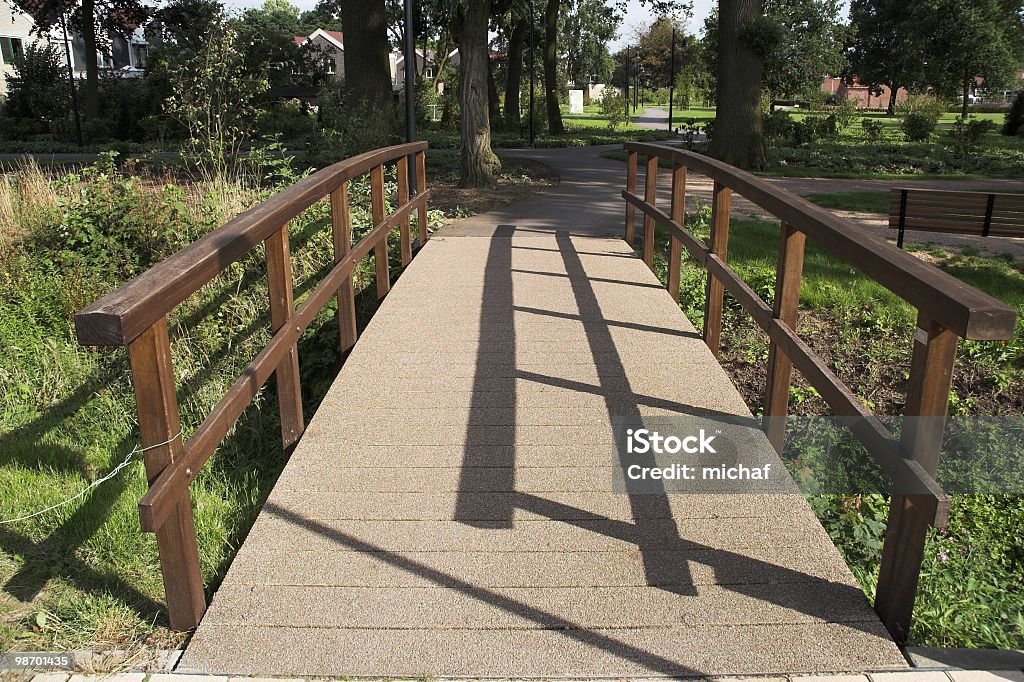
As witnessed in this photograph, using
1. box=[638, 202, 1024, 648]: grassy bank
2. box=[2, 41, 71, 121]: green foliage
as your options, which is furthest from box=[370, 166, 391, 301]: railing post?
box=[2, 41, 71, 121]: green foliage

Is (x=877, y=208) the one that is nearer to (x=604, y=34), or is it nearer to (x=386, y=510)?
(x=386, y=510)

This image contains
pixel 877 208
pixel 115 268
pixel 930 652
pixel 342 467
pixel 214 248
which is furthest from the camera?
pixel 877 208

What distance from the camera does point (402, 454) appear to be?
4363mm

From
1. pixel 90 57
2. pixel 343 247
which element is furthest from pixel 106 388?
pixel 90 57

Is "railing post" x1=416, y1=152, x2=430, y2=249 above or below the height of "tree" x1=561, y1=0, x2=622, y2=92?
below

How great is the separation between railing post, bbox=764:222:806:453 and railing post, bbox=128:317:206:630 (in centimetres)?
275

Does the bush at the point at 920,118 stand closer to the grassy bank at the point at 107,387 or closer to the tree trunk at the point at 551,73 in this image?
the tree trunk at the point at 551,73

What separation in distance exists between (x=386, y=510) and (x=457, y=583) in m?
0.66

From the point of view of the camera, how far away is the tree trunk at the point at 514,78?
35156 millimetres

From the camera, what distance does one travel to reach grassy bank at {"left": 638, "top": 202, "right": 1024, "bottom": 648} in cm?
376

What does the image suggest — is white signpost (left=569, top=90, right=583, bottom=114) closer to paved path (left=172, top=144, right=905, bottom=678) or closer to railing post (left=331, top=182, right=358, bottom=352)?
railing post (left=331, top=182, right=358, bottom=352)

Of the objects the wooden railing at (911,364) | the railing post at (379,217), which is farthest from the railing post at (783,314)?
the railing post at (379,217)

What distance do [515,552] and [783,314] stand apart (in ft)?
6.06

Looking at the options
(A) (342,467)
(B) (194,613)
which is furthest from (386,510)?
(B) (194,613)
